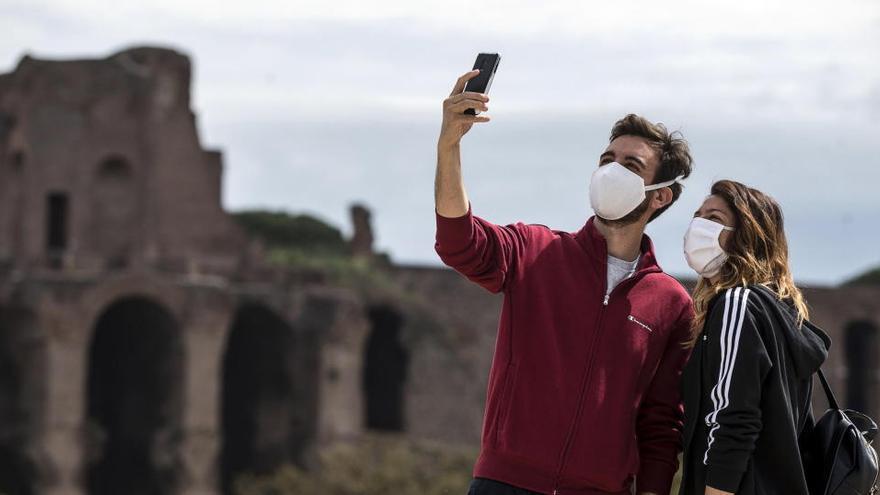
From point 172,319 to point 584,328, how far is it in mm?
25939

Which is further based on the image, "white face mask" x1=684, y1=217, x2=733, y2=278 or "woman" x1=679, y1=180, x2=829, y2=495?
"white face mask" x1=684, y1=217, x2=733, y2=278

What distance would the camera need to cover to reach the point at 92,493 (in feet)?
102

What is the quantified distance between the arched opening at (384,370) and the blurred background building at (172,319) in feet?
0.15

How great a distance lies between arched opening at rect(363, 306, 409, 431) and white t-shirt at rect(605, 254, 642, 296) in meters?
33.5

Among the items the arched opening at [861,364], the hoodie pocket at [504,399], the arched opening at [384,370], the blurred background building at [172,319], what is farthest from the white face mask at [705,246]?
the arched opening at [861,364]

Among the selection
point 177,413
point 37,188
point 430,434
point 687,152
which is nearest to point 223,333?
point 177,413

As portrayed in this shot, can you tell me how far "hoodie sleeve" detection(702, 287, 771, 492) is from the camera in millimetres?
5180

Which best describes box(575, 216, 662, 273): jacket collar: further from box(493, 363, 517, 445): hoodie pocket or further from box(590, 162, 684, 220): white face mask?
box(493, 363, 517, 445): hoodie pocket

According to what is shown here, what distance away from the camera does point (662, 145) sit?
18.8ft

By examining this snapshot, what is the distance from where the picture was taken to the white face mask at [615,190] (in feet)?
18.1

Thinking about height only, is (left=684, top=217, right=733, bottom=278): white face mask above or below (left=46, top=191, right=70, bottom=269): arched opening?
below

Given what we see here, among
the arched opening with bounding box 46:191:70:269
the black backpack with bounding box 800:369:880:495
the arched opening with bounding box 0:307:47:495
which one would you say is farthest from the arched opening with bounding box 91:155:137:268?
the black backpack with bounding box 800:369:880:495

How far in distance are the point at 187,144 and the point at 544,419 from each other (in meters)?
32.0

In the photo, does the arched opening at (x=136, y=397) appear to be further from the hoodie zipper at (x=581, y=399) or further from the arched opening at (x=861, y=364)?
the hoodie zipper at (x=581, y=399)
